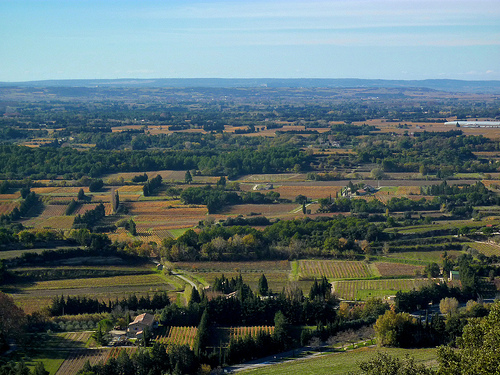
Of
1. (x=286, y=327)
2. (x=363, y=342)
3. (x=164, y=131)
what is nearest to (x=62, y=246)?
(x=286, y=327)

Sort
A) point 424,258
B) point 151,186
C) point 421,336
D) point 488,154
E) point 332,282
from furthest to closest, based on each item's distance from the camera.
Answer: point 488,154, point 151,186, point 424,258, point 332,282, point 421,336

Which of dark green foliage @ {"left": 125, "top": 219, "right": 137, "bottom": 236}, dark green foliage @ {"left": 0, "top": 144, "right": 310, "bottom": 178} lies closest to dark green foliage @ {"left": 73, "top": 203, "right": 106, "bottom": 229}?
dark green foliage @ {"left": 125, "top": 219, "right": 137, "bottom": 236}

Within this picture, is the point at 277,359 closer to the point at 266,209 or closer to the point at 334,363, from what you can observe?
the point at 334,363

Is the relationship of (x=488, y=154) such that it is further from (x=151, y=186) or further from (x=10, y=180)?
(x=10, y=180)

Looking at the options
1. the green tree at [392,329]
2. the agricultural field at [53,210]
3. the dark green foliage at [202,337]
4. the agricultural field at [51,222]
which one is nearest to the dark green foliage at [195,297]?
the dark green foliage at [202,337]

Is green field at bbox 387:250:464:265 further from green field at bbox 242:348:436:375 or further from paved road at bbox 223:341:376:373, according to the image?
green field at bbox 242:348:436:375

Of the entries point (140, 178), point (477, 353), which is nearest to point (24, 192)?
point (140, 178)
